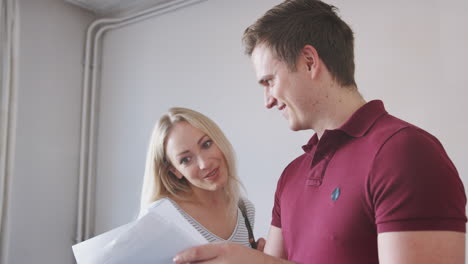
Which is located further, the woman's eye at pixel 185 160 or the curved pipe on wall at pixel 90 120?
the curved pipe on wall at pixel 90 120

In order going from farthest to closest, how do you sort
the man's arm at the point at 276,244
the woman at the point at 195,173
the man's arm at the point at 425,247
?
the woman at the point at 195,173
the man's arm at the point at 276,244
the man's arm at the point at 425,247

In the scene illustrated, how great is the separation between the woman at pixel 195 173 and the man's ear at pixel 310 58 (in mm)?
862

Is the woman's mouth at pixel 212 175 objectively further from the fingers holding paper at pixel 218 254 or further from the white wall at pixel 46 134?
the white wall at pixel 46 134

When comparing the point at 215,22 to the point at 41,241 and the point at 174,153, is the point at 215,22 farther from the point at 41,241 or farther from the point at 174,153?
the point at 41,241

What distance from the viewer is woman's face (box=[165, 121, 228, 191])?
5.73ft

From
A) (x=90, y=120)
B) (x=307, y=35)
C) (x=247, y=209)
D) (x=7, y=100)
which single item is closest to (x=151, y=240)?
(x=307, y=35)

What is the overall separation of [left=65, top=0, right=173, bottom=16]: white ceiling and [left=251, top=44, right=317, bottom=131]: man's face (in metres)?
2.31

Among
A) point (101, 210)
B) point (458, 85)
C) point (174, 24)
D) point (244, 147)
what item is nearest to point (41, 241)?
point (101, 210)

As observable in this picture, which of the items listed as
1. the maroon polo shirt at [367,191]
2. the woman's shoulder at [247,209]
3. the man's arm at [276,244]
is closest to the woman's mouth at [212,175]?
the woman's shoulder at [247,209]

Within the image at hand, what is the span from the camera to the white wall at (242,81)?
6.39ft

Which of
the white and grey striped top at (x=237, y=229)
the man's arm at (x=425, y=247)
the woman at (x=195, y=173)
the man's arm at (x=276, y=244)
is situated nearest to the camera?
the man's arm at (x=425, y=247)

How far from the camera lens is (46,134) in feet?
9.88

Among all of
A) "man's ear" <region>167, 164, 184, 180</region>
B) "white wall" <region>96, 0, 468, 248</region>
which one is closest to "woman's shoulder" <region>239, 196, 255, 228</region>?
"man's ear" <region>167, 164, 184, 180</region>

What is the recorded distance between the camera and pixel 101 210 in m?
3.25
